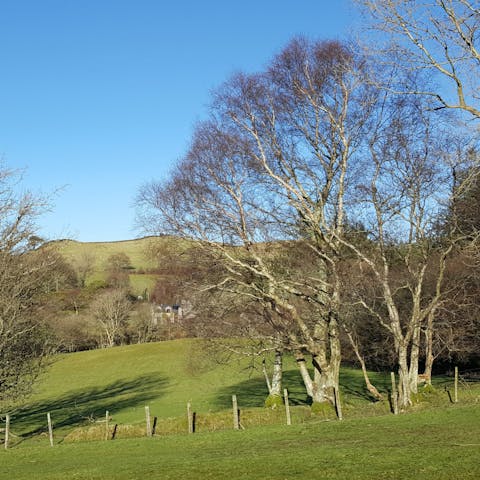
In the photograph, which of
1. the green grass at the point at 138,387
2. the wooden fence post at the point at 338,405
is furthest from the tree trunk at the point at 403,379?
the green grass at the point at 138,387

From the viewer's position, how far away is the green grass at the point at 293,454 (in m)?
11.0

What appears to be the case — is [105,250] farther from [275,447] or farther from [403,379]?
[275,447]

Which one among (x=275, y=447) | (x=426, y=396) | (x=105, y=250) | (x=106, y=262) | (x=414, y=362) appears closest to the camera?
(x=275, y=447)

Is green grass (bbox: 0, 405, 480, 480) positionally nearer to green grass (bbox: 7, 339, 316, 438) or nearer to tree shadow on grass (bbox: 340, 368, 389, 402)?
green grass (bbox: 7, 339, 316, 438)

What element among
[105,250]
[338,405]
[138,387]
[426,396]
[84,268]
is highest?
[105,250]

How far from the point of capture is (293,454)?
43.8 ft

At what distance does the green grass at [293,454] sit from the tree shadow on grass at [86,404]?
51.6 ft

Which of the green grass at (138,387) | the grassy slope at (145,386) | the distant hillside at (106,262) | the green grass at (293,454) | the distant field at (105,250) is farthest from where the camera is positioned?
the distant field at (105,250)

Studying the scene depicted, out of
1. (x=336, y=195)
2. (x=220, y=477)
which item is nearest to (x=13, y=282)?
(x=336, y=195)

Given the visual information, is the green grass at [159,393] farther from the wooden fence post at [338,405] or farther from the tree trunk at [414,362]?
the tree trunk at [414,362]

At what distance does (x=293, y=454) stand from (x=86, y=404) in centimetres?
3457

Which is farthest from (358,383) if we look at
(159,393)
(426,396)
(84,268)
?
(84,268)

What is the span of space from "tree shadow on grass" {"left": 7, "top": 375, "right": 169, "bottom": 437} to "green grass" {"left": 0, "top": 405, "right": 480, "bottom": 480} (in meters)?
15.7

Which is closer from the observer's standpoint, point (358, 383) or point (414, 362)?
point (414, 362)
